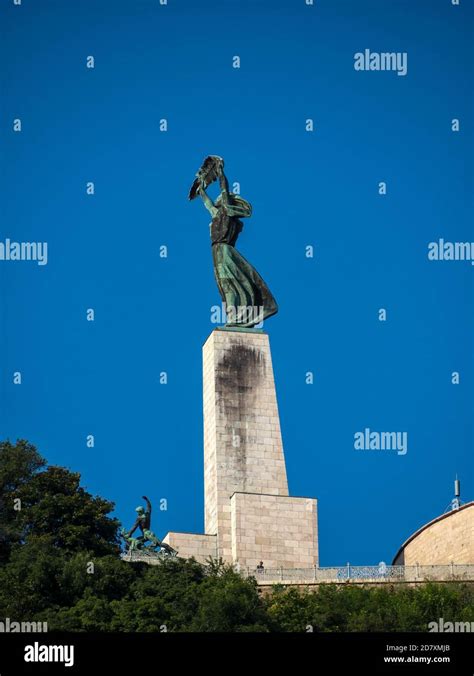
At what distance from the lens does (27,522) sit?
49531 mm

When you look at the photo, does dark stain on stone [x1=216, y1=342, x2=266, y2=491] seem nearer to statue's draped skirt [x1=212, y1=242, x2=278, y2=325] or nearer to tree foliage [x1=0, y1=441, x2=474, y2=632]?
statue's draped skirt [x1=212, y1=242, x2=278, y2=325]

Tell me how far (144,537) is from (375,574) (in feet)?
21.9

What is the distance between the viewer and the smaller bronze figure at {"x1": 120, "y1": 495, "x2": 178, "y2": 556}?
163 feet

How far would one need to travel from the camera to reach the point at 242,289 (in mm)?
55000

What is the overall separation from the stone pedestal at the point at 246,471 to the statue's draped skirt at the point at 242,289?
83 cm

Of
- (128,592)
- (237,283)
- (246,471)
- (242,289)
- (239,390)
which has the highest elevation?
(237,283)

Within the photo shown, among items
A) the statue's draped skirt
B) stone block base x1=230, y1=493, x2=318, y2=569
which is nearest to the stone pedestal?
stone block base x1=230, y1=493, x2=318, y2=569

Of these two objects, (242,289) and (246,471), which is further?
(242,289)

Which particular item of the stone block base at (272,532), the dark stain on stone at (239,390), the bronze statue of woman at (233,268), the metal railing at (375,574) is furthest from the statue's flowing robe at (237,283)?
the metal railing at (375,574)

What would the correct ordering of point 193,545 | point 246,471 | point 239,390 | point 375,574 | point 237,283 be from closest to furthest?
point 375,574 → point 193,545 → point 246,471 → point 239,390 → point 237,283

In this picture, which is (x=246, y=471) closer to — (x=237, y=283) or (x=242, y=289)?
(x=242, y=289)

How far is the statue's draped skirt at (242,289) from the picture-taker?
54.9 meters

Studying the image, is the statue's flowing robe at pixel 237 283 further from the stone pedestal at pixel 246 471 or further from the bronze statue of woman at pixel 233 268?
the stone pedestal at pixel 246 471

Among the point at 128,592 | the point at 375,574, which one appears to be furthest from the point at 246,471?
→ the point at 128,592
